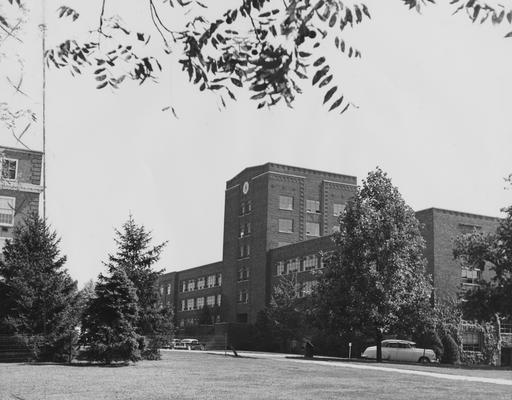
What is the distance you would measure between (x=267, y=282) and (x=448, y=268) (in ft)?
85.9

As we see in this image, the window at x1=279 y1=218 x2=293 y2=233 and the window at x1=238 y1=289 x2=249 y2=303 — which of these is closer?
the window at x1=279 y1=218 x2=293 y2=233

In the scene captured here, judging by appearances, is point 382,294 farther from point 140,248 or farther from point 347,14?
point 347,14

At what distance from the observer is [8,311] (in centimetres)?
3378

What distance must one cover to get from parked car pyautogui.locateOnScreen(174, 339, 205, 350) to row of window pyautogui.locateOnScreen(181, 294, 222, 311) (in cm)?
1681

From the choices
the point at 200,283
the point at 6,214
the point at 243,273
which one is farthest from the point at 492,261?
the point at 200,283

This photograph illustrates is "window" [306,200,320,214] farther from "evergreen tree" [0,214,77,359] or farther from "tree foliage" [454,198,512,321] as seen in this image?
"evergreen tree" [0,214,77,359]

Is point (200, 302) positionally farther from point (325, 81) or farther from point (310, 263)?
point (325, 81)

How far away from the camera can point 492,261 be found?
44.7 m

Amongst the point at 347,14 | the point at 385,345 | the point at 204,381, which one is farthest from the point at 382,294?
the point at 347,14

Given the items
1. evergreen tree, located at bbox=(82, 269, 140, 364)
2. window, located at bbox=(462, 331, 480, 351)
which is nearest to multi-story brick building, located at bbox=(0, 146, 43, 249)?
evergreen tree, located at bbox=(82, 269, 140, 364)

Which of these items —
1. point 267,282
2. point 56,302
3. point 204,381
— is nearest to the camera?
point 204,381

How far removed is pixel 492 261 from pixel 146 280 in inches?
849

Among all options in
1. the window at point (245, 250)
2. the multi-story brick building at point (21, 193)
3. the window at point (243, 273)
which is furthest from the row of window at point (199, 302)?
the multi-story brick building at point (21, 193)

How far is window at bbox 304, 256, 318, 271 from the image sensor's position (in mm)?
71625
